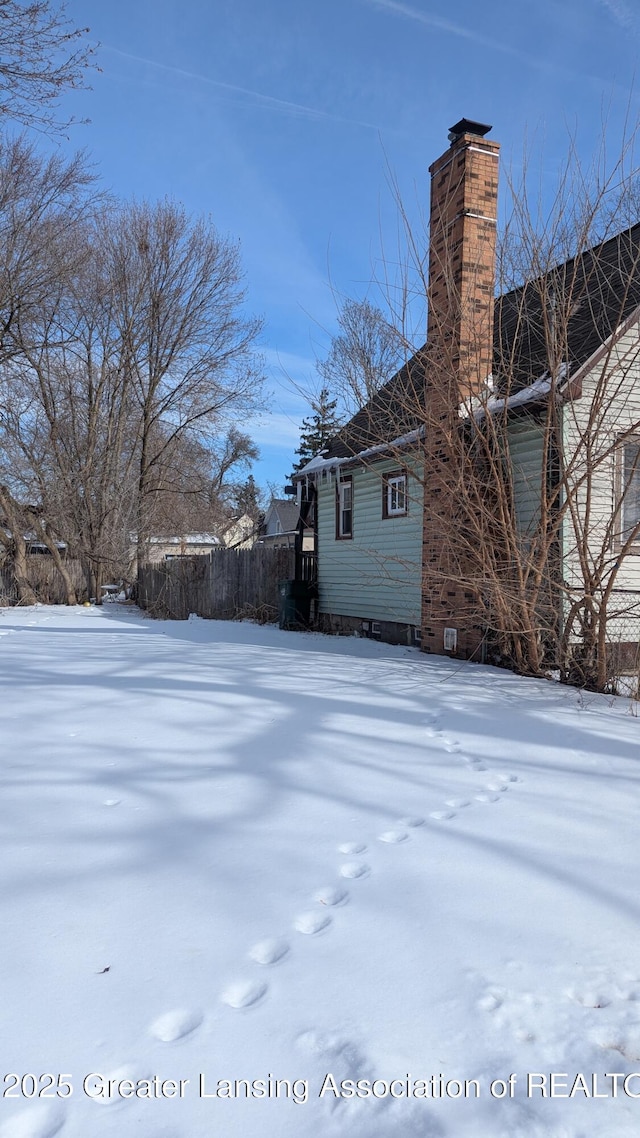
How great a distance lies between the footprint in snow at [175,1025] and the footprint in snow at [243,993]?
9 cm

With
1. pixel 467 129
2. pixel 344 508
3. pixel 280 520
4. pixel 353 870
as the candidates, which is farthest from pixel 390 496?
pixel 280 520

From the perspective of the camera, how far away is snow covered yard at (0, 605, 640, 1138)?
1566mm

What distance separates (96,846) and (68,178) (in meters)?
16.5

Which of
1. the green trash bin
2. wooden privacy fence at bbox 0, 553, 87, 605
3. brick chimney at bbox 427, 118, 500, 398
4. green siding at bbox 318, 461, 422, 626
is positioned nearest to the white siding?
brick chimney at bbox 427, 118, 500, 398

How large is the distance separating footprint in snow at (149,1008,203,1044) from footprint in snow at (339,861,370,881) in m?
0.89

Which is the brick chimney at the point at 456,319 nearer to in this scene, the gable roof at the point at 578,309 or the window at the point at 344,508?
the gable roof at the point at 578,309

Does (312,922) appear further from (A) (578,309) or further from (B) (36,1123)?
(A) (578,309)

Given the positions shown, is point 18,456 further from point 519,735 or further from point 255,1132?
point 255,1132

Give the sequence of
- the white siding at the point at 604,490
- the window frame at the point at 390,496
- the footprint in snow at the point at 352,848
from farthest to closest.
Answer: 1. the window frame at the point at 390,496
2. the white siding at the point at 604,490
3. the footprint in snow at the point at 352,848

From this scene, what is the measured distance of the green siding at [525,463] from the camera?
319 inches

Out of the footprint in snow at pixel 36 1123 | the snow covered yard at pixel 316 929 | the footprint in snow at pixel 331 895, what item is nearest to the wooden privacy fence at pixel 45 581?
the snow covered yard at pixel 316 929

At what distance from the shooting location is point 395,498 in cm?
1146

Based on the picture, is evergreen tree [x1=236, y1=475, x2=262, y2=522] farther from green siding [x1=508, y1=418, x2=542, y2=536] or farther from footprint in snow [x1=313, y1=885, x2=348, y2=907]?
footprint in snow [x1=313, y1=885, x2=348, y2=907]

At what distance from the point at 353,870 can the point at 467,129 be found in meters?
9.17
